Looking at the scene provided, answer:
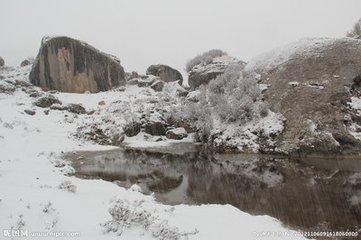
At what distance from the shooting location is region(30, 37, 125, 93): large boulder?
35.4 meters

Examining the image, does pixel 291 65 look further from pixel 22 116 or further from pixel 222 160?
pixel 22 116

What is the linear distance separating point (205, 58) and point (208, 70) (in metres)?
4.54

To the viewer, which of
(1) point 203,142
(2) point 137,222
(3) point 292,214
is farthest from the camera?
(1) point 203,142

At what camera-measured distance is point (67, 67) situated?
118ft

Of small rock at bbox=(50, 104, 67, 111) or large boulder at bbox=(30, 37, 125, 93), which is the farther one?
large boulder at bbox=(30, 37, 125, 93)

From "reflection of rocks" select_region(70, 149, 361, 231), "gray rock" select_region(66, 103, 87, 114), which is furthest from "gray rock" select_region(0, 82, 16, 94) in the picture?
"reflection of rocks" select_region(70, 149, 361, 231)

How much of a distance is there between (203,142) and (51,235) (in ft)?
61.6

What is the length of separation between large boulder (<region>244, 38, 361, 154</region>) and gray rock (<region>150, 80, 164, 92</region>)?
1141 cm

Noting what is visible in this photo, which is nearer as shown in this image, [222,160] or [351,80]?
[222,160]

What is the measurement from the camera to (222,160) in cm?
1911

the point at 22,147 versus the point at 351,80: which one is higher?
the point at 351,80

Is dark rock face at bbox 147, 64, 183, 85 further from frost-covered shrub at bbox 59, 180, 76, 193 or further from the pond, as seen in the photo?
frost-covered shrub at bbox 59, 180, 76, 193

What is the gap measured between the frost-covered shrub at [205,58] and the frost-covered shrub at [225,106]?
8.80m

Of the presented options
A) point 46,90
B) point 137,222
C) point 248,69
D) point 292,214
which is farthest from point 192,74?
point 137,222
